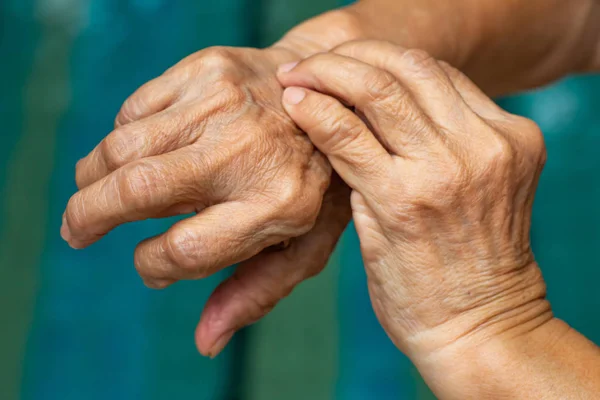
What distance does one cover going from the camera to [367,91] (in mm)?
734

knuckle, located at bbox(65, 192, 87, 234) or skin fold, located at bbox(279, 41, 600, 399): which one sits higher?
knuckle, located at bbox(65, 192, 87, 234)

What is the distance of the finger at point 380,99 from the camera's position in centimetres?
73

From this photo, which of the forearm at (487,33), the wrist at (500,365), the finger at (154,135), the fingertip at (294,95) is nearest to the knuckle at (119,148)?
the finger at (154,135)

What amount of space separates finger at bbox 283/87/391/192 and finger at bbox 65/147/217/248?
0.13 meters

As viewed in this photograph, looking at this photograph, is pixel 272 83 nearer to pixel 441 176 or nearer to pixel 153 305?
pixel 441 176

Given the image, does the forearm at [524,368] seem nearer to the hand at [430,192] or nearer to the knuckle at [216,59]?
the hand at [430,192]

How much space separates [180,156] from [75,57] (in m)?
1.14

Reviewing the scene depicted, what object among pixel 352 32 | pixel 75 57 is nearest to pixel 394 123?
pixel 352 32

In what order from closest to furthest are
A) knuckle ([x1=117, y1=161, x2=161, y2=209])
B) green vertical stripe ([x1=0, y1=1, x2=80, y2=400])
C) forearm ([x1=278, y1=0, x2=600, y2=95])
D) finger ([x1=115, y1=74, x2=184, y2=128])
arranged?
knuckle ([x1=117, y1=161, x2=161, y2=209]) → finger ([x1=115, y1=74, x2=184, y2=128]) → forearm ([x1=278, y1=0, x2=600, y2=95]) → green vertical stripe ([x1=0, y1=1, x2=80, y2=400])

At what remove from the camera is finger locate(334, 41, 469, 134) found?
29.5 inches

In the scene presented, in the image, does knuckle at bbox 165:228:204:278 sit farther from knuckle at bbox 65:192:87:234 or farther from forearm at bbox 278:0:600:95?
forearm at bbox 278:0:600:95

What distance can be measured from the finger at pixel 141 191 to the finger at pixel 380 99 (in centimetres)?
18

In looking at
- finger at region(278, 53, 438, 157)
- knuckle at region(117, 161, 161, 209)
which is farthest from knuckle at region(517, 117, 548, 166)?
knuckle at region(117, 161, 161, 209)

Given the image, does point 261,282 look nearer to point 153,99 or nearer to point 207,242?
point 207,242
